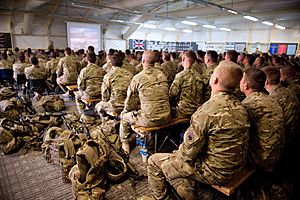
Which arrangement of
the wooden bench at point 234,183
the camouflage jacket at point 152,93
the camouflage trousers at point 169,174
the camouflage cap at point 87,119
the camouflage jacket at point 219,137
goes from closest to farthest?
the camouflage jacket at point 219,137 → the wooden bench at point 234,183 → the camouflage trousers at point 169,174 → the camouflage jacket at point 152,93 → the camouflage cap at point 87,119

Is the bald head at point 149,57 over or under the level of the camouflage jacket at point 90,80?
over

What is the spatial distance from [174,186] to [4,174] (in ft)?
6.86

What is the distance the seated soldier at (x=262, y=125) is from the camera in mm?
1815

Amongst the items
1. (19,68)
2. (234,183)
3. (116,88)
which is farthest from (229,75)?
(19,68)

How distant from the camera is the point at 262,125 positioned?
5.96 feet

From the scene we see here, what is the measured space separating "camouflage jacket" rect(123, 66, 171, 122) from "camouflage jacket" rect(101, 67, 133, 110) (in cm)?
61

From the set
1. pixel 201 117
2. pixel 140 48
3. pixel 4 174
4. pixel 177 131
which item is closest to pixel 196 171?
pixel 201 117

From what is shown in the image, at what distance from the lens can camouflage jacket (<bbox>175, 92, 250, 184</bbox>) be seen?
156cm

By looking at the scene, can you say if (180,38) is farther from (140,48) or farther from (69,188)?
(69,188)

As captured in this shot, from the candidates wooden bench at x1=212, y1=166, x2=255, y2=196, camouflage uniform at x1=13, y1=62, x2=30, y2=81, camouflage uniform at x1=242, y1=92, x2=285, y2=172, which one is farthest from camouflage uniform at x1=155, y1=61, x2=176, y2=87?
camouflage uniform at x1=13, y1=62, x2=30, y2=81

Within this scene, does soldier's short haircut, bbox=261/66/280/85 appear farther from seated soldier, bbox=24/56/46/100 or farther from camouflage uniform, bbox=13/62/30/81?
camouflage uniform, bbox=13/62/30/81

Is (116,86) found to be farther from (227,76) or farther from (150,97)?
(227,76)

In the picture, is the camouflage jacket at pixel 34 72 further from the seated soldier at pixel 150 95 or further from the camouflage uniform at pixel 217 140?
the camouflage uniform at pixel 217 140

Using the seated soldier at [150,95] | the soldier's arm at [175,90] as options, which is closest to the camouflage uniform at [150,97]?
the seated soldier at [150,95]
